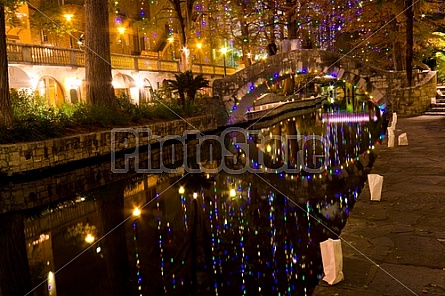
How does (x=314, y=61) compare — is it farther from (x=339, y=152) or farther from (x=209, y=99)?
(x=339, y=152)

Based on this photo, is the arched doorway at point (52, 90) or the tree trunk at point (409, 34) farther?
the arched doorway at point (52, 90)

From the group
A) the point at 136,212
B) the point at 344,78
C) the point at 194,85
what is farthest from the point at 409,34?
the point at 136,212

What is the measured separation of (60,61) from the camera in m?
27.6

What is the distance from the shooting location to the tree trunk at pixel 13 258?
6.30 metres

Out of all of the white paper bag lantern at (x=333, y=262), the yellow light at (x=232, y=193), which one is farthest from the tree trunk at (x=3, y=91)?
the white paper bag lantern at (x=333, y=262)

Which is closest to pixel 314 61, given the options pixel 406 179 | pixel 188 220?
pixel 406 179

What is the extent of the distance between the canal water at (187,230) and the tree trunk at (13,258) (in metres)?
0.03

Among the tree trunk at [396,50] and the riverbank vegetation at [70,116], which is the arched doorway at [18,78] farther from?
the tree trunk at [396,50]

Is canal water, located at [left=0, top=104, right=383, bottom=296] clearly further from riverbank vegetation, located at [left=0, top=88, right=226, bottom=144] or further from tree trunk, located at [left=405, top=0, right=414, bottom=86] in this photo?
tree trunk, located at [left=405, top=0, right=414, bottom=86]

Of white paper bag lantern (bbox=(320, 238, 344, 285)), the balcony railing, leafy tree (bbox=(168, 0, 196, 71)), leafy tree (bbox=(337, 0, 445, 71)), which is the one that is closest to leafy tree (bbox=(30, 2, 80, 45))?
the balcony railing

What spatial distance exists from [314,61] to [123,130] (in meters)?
12.8

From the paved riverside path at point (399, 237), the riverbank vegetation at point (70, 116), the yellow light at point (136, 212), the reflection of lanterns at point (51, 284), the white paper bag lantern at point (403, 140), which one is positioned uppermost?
the riverbank vegetation at point (70, 116)

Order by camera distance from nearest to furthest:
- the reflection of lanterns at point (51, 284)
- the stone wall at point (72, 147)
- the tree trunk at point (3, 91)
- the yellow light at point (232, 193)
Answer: the reflection of lanterns at point (51, 284), the yellow light at point (232, 193), the stone wall at point (72, 147), the tree trunk at point (3, 91)

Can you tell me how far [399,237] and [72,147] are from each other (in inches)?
457
